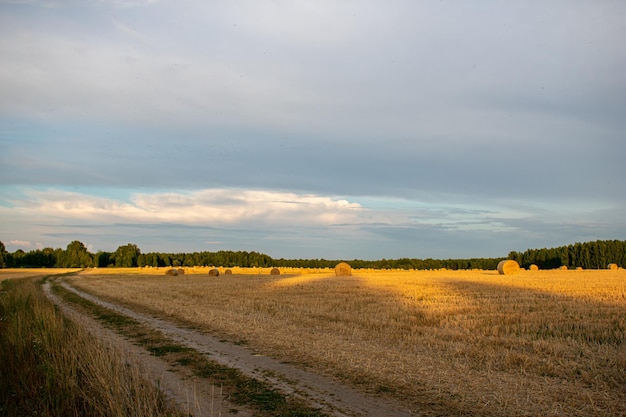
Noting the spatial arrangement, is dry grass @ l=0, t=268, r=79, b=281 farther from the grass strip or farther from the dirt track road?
the dirt track road

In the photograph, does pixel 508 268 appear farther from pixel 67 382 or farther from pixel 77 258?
pixel 77 258

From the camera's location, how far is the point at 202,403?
323 inches

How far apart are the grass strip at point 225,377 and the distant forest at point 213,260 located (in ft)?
322

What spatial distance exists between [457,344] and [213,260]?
429 feet

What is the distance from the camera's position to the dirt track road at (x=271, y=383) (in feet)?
25.7

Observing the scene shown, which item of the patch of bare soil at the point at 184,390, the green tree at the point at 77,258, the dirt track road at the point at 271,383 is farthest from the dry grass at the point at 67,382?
the green tree at the point at 77,258

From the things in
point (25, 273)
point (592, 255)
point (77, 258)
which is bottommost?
→ point (25, 273)

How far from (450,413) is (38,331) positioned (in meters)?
11.1

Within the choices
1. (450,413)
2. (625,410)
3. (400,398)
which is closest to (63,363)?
(400,398)

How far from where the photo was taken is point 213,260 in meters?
138

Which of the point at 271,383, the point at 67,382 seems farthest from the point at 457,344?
the point at 67,382

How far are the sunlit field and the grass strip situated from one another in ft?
5.44

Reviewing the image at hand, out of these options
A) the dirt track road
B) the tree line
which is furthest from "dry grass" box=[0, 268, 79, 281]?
the tree line

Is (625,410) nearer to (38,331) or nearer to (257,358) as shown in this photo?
(257,358)
